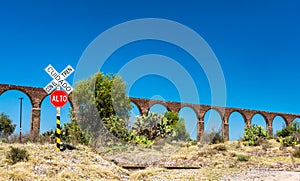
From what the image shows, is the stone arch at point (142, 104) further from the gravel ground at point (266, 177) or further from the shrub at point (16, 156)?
the gravel ground at point (266, 177)

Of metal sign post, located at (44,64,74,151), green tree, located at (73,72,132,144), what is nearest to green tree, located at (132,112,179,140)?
green tree, located at (73,72,132,144)

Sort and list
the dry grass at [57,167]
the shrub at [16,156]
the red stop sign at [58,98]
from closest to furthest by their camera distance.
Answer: the dry grass at [57,167] → the shrub at [16,156] → the red stop sign at [58,98]

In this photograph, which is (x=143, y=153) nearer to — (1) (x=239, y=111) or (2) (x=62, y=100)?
(2) (x=62, y=100)

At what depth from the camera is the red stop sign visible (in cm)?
1080

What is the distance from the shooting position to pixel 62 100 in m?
10.9

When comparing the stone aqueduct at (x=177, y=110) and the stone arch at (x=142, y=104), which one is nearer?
the stone aqueduct at (x=177, y=110)

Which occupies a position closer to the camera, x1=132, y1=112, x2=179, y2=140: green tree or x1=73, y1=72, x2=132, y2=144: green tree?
x1=73, y1=72, x2=132, y2=144: green tree

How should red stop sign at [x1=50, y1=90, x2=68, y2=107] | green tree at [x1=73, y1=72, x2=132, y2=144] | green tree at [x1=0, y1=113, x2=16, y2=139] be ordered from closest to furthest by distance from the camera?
1. red stop sign at [x1=50, y1=90, x2=68, y2=107]
2. green tree at [x1=73, y1=72, x2=132, y2=144]
3. green tree at [x1=0, y1=113, x2=16, y2=139]

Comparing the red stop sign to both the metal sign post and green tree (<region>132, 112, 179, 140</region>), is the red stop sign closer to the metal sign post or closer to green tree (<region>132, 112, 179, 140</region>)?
the metal sign post

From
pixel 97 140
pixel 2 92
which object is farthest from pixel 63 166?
pixel 2 92

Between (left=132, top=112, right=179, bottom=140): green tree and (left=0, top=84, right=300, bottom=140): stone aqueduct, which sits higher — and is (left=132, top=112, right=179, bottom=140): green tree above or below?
below

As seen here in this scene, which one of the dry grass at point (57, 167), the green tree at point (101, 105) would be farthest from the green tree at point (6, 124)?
the dry grass at point (57, 167)

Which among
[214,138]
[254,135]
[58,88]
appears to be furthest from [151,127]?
[58,88]

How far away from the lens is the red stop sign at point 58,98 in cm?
1080
